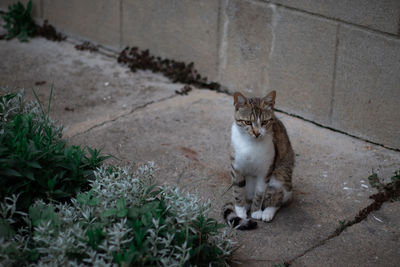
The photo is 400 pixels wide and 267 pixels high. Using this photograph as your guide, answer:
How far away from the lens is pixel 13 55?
23.5 feet

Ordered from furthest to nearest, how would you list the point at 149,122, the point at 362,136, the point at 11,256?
the point at 149,122 < the point at 362,136 < the point at 11,256

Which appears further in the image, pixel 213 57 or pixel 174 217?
pixel 213 57

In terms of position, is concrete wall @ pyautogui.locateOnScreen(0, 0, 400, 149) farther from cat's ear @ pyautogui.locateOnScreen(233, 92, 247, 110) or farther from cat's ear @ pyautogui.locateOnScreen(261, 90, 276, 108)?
cat's ear @ pyautogui.locateOnScreen(233, 92, 247, 110)

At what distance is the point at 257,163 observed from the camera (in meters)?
4.05

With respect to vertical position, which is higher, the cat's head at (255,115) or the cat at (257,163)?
the cat's head at (255,115)

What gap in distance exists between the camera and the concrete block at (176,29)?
6285 mm

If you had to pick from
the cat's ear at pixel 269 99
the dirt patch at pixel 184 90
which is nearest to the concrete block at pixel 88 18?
the dirt patch at pixel 184 90

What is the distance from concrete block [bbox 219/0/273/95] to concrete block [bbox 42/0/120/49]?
1.66 metres

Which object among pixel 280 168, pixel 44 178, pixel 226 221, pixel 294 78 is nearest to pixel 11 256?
pixel 44 178

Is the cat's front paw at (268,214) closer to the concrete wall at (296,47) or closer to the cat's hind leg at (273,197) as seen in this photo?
the cat's hind leg at (273,197)

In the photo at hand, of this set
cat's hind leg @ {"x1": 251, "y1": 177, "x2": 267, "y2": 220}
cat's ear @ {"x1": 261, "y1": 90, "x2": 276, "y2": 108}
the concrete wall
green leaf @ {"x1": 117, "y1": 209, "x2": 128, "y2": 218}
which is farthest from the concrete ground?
cat's ear @ {"x1": 261, "y1": 90, "x2": 276, "y2": 108}

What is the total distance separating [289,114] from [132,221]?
2.87 meters

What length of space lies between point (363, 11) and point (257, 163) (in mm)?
1913

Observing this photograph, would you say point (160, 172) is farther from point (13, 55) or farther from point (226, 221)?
point (13, 55)
